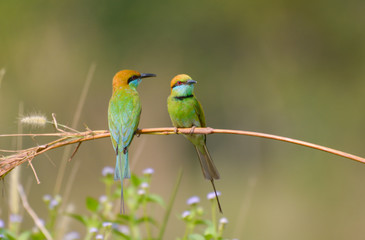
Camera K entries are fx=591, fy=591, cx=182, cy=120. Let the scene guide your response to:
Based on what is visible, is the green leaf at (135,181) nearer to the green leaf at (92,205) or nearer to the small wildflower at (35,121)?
the green leaf at (92,205)

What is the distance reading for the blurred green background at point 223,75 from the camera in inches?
341

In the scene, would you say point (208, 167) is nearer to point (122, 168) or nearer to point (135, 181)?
point (135, 181)

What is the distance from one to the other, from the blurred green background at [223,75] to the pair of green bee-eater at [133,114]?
5.34 meters

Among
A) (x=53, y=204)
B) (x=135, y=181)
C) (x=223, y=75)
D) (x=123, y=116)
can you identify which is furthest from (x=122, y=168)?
(x=223, y=75)

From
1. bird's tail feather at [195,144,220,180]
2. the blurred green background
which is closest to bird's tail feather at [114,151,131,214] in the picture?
bird's tail feather at [195,144,220,180]

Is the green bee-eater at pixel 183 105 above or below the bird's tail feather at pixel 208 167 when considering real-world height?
above

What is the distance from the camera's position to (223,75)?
9.84 metres

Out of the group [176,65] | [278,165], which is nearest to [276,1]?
[176,65]

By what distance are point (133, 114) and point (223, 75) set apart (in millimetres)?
7575

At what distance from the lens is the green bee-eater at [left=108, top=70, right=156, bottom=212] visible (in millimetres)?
2150

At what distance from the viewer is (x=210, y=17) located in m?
10.1

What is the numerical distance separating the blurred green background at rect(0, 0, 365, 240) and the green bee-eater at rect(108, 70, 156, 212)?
18.5 feet

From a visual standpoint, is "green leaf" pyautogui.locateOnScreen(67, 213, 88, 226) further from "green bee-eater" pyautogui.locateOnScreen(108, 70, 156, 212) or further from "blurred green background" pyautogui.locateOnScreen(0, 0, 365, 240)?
"blurred green background" pyautogui.locateOnScreen(0, 0, 365, 240)

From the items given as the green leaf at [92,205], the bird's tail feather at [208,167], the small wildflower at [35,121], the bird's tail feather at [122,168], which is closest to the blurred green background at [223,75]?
the bird's tail feather at [208,167]
